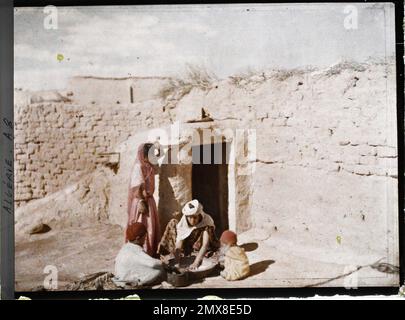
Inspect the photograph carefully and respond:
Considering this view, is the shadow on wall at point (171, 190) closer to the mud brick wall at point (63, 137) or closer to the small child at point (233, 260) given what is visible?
the mud brick wall at point (63, 137)

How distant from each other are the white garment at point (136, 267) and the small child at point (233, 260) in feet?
2.62

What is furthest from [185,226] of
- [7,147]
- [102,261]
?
[7,147]

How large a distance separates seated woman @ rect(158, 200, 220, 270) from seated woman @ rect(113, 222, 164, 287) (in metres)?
0.20

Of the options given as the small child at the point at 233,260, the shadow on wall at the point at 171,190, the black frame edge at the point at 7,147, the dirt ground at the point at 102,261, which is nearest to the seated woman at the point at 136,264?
the dirt ground at the point at 102,261

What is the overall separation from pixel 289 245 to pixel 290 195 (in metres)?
0.61

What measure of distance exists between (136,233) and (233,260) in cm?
121

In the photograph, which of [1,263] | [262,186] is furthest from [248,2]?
[1,263]

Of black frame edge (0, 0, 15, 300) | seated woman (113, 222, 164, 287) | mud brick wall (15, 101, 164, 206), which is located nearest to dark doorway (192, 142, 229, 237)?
mud brick wall (15, 101, 164, 206)

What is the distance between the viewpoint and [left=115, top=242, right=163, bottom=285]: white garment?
16.3ft

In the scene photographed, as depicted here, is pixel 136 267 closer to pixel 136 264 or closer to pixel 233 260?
pixel 136 264

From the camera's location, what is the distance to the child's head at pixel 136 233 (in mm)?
4992

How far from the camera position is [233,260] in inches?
196

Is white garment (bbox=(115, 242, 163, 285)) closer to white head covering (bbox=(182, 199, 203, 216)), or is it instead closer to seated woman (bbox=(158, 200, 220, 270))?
seated woman (bbox=(158, 200, 220, 270))
